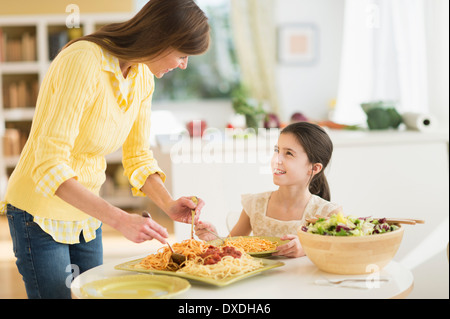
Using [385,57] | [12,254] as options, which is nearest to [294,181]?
[385,57]

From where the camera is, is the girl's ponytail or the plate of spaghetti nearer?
the plate of spaghetti

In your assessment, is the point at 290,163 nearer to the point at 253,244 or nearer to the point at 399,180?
the point at 253,244

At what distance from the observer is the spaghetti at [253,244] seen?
1.49 metres

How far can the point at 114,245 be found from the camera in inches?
169

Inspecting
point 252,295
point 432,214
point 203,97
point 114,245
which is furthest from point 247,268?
point 203,97

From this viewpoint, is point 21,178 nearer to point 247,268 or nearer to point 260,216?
point 247,268

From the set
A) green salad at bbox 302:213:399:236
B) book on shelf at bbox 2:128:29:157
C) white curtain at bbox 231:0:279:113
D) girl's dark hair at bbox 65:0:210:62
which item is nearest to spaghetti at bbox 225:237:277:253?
green salad at bbox 302:213:399:236

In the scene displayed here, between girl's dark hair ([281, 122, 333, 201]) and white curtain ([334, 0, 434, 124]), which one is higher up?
white curtain ([334, 0, 434, 124])

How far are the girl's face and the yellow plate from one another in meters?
0.69

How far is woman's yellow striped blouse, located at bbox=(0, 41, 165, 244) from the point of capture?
1.25 metres

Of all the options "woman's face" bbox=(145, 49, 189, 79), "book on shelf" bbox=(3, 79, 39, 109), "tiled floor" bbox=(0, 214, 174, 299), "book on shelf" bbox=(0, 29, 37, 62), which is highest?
"book on shelf" bbox=(0, 29, 37, 62)

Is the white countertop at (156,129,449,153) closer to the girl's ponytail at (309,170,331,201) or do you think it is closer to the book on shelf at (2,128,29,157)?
the girl's ponytail at (309,170,331,201)

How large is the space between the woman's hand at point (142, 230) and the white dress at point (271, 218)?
2.30 feet
